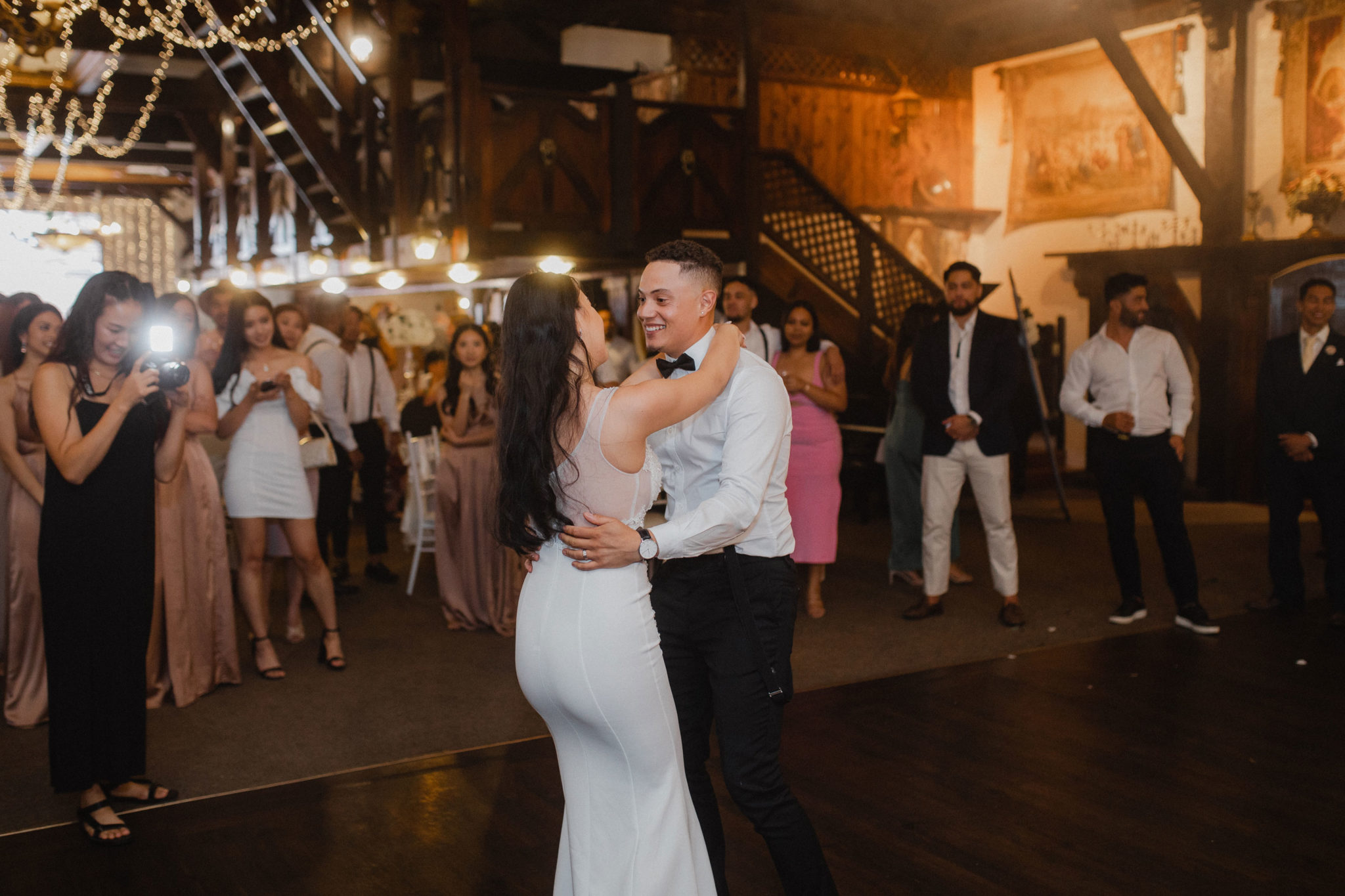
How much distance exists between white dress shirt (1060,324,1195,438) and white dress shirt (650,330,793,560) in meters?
3.27

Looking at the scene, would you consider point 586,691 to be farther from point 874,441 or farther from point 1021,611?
point 874,441

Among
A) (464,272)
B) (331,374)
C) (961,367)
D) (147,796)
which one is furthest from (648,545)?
(464,272)

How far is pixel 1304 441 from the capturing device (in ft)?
18.0

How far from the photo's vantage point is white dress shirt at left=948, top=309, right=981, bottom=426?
518 cm

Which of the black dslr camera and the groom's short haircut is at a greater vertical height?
the groom's short haircut

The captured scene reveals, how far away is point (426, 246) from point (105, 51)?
161 inches

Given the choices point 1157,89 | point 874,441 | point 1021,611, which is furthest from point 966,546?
point 1157,89

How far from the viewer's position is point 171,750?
3879 millimetres

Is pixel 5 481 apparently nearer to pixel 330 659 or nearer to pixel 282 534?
pixel 282 534

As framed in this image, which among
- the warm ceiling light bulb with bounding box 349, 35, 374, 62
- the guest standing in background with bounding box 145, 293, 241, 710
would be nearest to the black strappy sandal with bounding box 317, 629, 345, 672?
the guest standing in background with bounding box 145, 293, 241, 710

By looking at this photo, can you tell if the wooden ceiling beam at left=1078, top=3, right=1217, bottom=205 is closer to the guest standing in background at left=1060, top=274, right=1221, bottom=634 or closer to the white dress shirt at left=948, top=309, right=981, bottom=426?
the guest standing in background at left=1060, top=274, right=1221, bottom=634

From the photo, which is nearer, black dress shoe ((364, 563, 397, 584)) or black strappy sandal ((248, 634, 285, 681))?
black strappy sandal ((248, 634, 285, 681))

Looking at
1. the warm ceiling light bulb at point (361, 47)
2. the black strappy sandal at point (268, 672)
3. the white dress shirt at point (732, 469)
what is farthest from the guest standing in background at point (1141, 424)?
the warm ceiling light bulb at point (361, 47)

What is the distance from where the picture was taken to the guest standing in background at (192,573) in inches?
172
